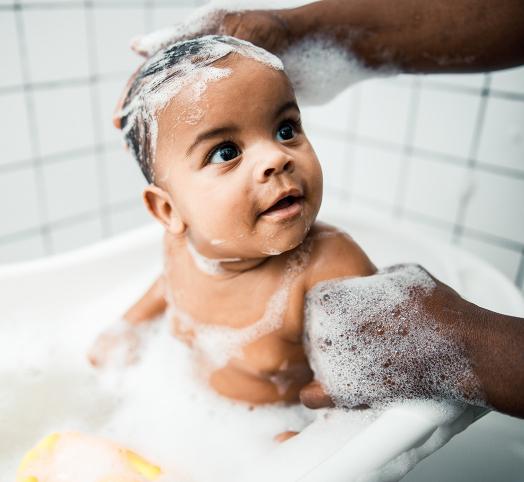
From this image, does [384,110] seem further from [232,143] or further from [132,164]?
[232,143]

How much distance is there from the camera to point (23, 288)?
106 centimetres

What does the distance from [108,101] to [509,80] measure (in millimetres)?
1100

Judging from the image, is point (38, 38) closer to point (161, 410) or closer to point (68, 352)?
point (68, 352)

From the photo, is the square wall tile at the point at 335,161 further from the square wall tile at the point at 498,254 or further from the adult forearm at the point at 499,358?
the adult forearm at the point at 499,358

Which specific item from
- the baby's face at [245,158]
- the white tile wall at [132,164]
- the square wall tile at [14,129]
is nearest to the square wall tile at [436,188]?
the white tile wall at [132,164]

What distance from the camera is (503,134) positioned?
4.33 feet

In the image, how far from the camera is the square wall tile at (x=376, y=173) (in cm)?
155

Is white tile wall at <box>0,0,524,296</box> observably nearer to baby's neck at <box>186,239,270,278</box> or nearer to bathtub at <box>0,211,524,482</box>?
bathtub at <box>0,211,524,482</box>

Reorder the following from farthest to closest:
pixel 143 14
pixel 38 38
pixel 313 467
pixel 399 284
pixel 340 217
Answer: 1. pixel 143 14
2. pixel 38 38
3. pixel 340 217
4. pixel 399 284
5. pixel 313 467

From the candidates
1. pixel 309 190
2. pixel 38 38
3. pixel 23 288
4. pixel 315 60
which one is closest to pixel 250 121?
pixel 309 190

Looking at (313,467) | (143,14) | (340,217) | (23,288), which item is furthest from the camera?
(143,14)

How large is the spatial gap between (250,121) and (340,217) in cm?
61

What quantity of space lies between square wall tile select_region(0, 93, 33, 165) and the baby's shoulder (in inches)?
39.6

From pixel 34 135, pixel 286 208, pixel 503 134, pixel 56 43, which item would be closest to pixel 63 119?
pixel 34 135
